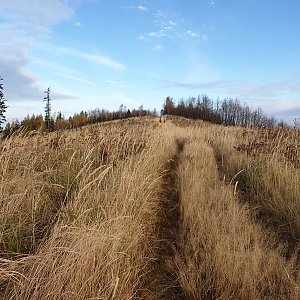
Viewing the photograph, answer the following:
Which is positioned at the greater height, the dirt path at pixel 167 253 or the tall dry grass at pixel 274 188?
the tall dry grass at pixel 274 188

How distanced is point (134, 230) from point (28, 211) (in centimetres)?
108

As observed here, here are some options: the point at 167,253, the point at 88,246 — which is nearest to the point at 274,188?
the point at 167,253

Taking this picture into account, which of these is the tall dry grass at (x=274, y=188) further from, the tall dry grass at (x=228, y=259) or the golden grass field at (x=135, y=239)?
the tall dry grass at (x=228, y=259)

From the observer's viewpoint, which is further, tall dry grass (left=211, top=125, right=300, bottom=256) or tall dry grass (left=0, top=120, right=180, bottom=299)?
tall dry grass (left=211, top=125, right=300, bottom=256)

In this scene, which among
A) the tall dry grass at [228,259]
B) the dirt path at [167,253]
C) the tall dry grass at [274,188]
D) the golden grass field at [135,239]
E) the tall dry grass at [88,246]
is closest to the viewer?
the tall dry grass at [88,246]

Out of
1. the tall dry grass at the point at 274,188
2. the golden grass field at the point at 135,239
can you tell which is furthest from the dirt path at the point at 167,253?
the tall dry grass at the point at 274,188

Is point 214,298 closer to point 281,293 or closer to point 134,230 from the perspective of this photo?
point 281,293

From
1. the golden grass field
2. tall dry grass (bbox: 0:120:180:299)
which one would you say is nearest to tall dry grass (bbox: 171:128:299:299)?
the golden grass field

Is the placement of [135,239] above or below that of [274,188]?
below

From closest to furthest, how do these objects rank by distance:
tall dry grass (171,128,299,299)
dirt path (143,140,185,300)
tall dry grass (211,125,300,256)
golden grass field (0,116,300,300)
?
1. golden grass field (0,116,300,300)
2. tall dry grass (171,128,299,299)
3. dirt path (143,140,185,300)
4. tall dry grass (211,125,300,256)

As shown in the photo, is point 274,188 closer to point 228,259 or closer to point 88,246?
point 228,259

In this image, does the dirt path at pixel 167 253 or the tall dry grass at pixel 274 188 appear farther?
the tall dry grass at pixel 274 188

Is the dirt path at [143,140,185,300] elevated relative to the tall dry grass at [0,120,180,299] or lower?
lower

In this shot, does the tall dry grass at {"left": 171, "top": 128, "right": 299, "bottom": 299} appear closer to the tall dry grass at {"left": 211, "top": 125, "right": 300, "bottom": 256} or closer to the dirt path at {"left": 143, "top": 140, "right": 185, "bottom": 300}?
the dirt path at {"left": 143, "top": 140, "right": 185, "bottom": 300}
